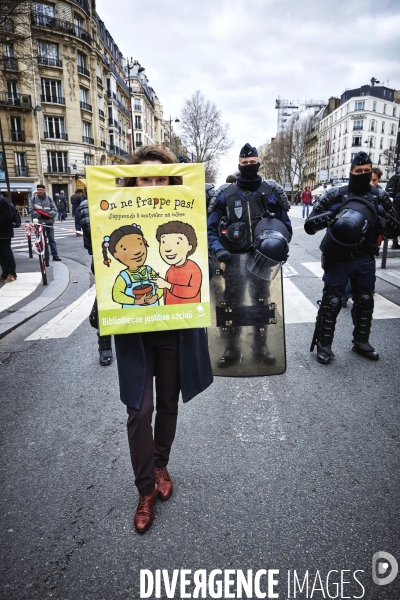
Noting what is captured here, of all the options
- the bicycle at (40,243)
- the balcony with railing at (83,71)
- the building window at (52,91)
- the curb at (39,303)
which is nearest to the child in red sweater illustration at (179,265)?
the curb at (39,303)

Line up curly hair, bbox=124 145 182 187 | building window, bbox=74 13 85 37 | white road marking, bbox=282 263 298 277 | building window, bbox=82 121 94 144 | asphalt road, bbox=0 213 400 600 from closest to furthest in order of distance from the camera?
asphalt road, bbox=0 213 400 600 → curly hair, bbox=124 145 182 187 → white road marking, bbox=282 263 298 277 → building window, bbox=74 13 85 37 → building window, bbox=82 121 94 144

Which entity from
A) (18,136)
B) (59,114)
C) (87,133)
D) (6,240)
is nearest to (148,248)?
(6,240)

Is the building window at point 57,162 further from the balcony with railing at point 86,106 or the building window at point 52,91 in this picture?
the balcony with railing at point 86,106

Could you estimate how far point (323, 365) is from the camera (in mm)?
4152

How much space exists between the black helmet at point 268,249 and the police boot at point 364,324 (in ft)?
4.83

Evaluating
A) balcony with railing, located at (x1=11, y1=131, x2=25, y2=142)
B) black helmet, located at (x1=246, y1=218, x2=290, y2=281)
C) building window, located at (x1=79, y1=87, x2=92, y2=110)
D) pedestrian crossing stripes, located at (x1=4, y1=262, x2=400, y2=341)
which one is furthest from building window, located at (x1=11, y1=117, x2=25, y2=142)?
black helmet, located at (x1=246, y1=218, x2=290, y2=281)

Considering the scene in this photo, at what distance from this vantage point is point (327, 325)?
4.21 metres

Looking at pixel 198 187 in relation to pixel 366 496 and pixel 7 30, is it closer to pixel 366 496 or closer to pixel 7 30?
pixel 366 496

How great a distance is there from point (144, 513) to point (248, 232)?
2520mm

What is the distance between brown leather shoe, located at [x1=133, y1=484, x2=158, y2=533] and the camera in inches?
81.0

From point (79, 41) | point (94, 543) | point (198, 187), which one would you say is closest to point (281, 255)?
point (198, 187)

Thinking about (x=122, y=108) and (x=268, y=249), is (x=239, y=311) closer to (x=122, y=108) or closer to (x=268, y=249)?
(x=268, y=249)

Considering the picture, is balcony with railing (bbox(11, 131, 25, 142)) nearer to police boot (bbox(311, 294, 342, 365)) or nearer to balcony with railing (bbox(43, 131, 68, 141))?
balcony with railing (bbox(43, 131, 68, 141))

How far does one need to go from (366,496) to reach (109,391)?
7.66 ft
